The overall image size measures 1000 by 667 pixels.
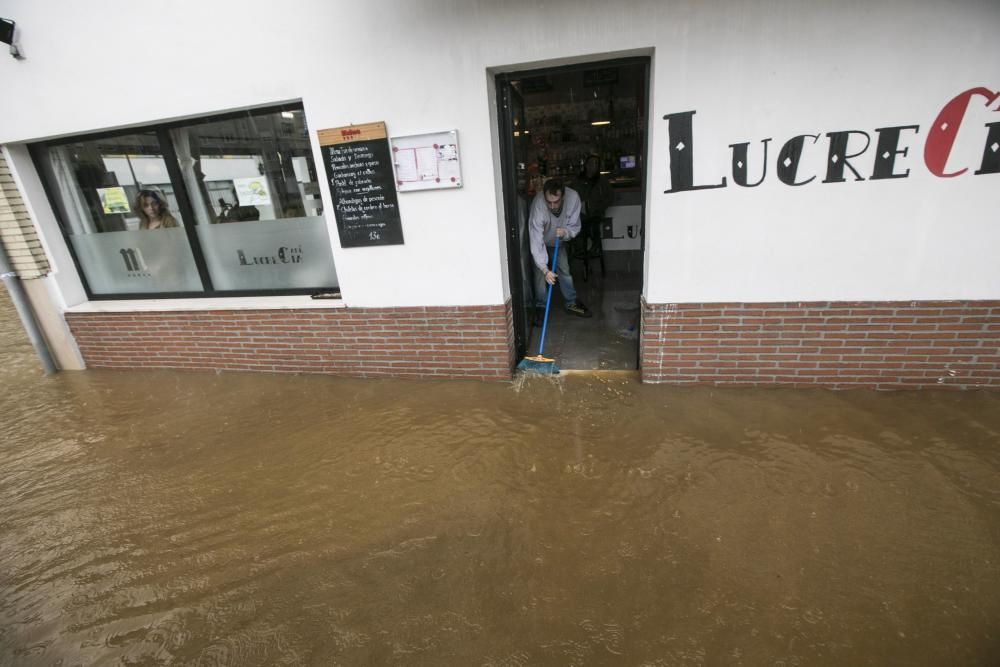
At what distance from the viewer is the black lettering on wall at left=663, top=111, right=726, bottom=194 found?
3.44m

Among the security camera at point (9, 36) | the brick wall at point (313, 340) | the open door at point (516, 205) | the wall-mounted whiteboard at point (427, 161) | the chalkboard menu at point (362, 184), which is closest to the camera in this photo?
the wall-mounted whiteboard at point (427, 161)

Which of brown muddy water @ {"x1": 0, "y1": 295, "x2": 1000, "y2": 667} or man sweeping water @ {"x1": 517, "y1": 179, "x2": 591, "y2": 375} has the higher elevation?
man sweeping water @ {"x1": 517, "y1": 179, "x2": 591, "y2": 375}

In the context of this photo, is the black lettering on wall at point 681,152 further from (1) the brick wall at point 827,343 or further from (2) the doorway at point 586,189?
(1) the brick wall at point 827,343

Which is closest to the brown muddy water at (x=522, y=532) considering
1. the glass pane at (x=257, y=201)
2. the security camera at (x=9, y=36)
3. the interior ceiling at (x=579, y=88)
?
the glass pane at (x=257, y=201)

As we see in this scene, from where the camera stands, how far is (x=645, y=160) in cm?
396

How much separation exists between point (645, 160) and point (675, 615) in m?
3.30

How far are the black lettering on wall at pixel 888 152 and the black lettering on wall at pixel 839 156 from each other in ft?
0.26

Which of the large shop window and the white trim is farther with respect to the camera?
the white trim

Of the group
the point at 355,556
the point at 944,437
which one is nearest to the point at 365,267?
the point at 355,556

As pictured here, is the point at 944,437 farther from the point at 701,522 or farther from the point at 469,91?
the point at 469,91

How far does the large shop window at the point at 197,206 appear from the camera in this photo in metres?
4.60

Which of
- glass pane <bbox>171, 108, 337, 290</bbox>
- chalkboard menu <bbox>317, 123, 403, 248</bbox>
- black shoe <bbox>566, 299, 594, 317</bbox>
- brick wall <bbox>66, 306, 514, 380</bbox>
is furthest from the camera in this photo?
black shoe <bbox>566, 299, 594, 317</bbox>

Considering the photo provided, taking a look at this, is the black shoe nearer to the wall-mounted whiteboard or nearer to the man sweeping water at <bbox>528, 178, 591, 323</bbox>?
the man sweeping water at <bbox>528, 178, 591, 323</bbox>

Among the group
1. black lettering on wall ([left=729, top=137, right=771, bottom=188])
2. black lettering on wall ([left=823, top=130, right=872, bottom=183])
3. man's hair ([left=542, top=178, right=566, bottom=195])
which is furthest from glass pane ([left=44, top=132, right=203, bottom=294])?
black lettering on wall ([left=823, top=130, right=872, bottom=183])
